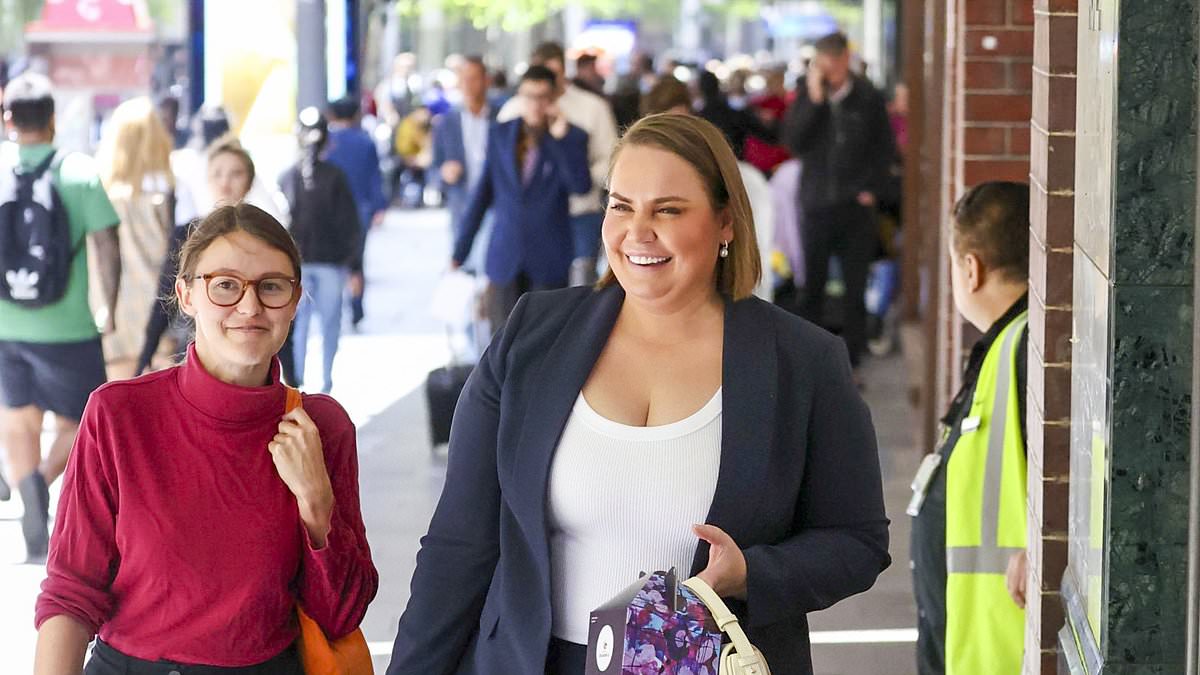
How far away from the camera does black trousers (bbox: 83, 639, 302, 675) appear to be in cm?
341

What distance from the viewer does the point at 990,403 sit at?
4688 mm

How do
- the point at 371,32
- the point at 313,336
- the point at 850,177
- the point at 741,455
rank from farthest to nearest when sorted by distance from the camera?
the point at 371,32 < the point at 313,336 < the point at 850,177 < the point at 741,455

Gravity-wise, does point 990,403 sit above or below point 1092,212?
below

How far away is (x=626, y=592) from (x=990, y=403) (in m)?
2.02

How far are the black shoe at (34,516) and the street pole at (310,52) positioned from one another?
23.9 ft

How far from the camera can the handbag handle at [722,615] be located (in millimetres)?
2832

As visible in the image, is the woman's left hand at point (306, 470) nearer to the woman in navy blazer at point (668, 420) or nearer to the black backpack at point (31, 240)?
the woman in navy blazer at point (668, 420)

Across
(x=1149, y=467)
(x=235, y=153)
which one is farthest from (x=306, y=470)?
(x=235, y=153)

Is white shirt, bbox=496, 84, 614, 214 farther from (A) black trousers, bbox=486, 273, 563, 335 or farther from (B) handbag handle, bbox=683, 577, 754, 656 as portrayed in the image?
(B) handbag handle, bbox=683, 577, 754, 656

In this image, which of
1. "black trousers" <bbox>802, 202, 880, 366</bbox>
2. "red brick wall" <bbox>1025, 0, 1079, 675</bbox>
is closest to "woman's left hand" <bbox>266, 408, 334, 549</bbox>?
"red brick wall" <bbox>1025, 0, 1079, 675</bbox>

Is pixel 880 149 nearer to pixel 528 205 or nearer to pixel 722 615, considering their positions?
pixel 528 205

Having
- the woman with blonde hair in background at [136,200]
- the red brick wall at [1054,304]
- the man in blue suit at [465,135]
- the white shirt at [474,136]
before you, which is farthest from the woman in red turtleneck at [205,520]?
the white shirt at [474,136]

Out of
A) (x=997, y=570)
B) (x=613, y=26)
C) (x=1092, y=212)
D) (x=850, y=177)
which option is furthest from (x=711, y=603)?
(x=613, y=26)

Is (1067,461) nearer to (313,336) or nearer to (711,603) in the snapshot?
(711,603)
